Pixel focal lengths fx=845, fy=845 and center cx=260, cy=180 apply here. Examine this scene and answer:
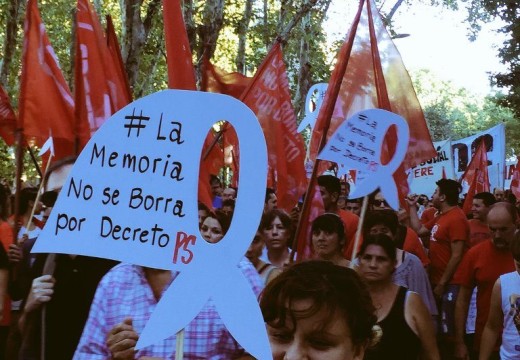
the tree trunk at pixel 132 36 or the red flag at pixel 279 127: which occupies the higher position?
the tree trunk at pixel 132 36

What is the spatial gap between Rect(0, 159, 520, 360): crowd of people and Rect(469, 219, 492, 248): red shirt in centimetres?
2

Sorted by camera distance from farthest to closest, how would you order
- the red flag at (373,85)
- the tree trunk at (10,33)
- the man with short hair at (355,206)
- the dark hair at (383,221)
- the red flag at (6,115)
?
1. the tree trunk at (10,33)
2. the man with short hair at (355,206)
3. the red flag at (6,115)
4. the red flag at (373,85)
5. the dark hair at (383,221)

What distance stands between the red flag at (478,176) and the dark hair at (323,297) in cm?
1040

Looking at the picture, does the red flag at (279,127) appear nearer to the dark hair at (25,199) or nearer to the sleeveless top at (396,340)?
the dark hair at (25,199)

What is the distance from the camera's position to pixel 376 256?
180 inches

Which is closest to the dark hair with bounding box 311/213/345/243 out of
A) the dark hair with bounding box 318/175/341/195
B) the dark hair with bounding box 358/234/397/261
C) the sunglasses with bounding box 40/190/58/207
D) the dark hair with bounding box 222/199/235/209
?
the dark hair with bounding box 358/234/397/261

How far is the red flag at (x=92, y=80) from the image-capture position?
5879mm

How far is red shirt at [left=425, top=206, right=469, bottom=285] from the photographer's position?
7695 millimetres

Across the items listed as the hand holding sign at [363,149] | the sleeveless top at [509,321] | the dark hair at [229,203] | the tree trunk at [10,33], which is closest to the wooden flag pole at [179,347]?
the sleeveless top at [509,321]

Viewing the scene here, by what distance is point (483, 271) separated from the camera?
5898 mm

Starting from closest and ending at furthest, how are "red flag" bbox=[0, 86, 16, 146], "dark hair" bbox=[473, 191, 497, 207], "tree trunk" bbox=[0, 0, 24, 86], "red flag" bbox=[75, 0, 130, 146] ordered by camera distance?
1. "red flag" bbox=[75, 0, 130, 146]
2. "red flag" bbox=[0, 86, 16, 146]
3. "dark hair" bbox=[473, 191, 497, 207]
4. "tree trunk" bbox=[0, 0, 24, 86]

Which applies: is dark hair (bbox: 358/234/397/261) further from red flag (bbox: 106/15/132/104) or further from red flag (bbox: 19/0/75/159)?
red flag (bbox: 19/0/75/159)

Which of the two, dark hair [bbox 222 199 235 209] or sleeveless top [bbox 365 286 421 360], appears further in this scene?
dark hair [bbox 222 199 235 209]

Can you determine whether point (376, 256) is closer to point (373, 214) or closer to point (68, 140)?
point (373, 214)
